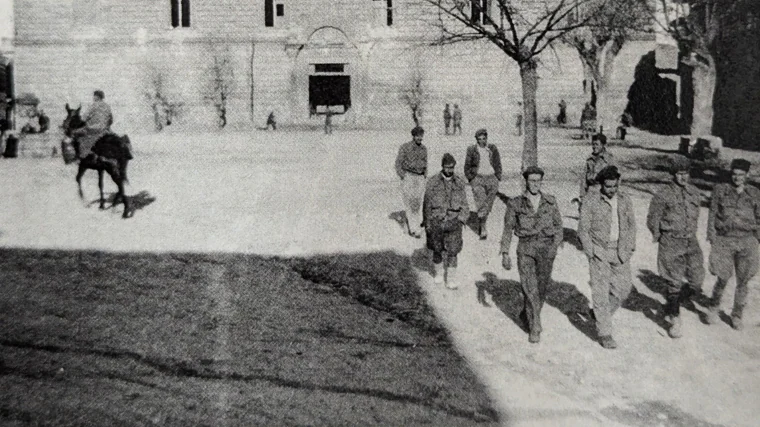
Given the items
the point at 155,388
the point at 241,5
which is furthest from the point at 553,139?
the point at 155,388

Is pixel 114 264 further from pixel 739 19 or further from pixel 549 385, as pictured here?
pixel 739 19

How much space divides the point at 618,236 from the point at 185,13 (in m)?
27.9

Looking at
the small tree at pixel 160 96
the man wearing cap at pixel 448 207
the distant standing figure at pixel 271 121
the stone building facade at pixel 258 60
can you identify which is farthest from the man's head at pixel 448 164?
the small tree at pixel 160 96

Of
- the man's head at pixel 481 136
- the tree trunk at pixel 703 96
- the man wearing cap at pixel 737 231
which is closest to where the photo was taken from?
the man wearing cap at pixel 737 231

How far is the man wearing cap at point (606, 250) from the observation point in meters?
6.89

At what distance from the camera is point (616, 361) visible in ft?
21.6

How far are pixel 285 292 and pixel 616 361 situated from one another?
373cm

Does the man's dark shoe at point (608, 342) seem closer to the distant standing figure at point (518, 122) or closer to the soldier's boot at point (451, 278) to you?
the soldier's boot at point (451, 278)

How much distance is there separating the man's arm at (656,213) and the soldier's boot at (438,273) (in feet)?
8.29

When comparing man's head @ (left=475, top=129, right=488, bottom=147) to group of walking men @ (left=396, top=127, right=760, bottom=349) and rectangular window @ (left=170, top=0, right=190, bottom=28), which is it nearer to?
group of walking men @ (left=396, top=127, right=760, bottom=349)

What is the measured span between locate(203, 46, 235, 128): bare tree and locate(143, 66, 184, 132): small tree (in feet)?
5.02

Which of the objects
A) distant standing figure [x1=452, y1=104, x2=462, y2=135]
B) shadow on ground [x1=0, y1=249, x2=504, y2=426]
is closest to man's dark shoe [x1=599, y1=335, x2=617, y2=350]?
shadow on ground [x1=0, y1=249, x2=504, y2=426]

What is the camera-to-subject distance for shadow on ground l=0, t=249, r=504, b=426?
17.5 feet

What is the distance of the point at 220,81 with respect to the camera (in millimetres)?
31875
